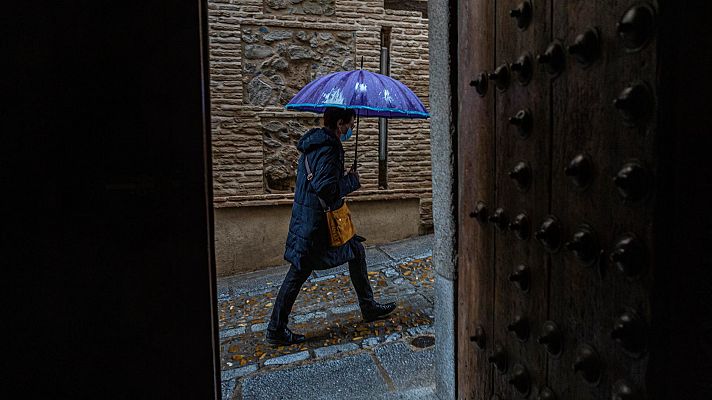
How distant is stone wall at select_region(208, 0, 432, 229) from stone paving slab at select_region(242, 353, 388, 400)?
355cm

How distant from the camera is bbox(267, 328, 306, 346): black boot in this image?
12.2 feet

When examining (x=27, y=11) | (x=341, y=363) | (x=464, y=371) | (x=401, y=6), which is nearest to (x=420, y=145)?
(x=401, y=6)

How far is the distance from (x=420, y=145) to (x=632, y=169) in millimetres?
6387

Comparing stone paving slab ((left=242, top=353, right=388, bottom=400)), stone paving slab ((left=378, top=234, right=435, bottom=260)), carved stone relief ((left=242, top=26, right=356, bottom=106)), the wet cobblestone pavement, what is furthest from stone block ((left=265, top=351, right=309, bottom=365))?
carved stone relief ((left=242, top=26, right=356, bottom=106))

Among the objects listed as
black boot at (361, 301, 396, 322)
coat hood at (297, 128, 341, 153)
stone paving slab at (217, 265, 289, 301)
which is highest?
coat hood at (297, 128, 341, 153)

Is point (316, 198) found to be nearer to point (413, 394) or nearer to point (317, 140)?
point (317, 140)

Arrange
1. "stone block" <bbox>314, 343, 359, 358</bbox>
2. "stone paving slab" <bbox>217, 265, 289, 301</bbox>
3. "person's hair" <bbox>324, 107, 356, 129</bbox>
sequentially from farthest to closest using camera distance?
"stone paving slab" <bbox>217, 265, 289, 301</bbox>
"person's hair" <bbox>324, 107, 356, 129</bbox>
"stone block" <bbox>314, 343, 359, 358</bbox>

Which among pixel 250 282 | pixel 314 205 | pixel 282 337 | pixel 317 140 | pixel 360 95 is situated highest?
pixel 360 95

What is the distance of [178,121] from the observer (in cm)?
132

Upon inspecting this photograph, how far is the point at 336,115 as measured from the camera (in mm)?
3631

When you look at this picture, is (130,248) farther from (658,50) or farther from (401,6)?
(401,6)

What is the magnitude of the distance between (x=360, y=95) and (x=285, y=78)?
314 cm

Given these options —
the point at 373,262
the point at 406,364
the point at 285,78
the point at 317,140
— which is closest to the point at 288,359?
the point at 406,364

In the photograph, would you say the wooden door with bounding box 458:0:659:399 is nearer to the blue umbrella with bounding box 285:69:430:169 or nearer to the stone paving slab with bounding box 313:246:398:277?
the blue umbrella with bounding box 285:69:430:169
